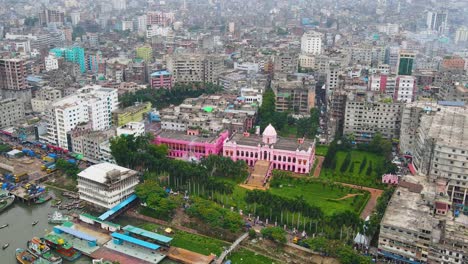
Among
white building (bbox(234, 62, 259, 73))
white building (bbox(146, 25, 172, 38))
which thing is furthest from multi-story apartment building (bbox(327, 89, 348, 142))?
white building (bbox(146, 25, 172, 38))

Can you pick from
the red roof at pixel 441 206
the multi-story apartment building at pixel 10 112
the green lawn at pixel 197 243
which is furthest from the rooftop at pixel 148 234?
the multi-story apartment building at pixel 10 112

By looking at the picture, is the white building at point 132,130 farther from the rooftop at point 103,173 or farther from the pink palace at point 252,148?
the rooftop at point 103,173

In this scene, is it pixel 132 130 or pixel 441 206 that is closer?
pixel 441 206

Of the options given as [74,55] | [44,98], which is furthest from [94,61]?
[44,98]

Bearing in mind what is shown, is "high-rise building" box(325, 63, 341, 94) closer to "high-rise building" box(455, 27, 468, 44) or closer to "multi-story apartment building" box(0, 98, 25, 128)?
"multi-story apartment building" box(0, 98, 25, 128)

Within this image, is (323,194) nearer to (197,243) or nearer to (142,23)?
(197,243)

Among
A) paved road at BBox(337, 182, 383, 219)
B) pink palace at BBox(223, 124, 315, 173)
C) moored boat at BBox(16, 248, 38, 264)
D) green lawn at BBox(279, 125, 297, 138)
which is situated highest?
pink palace at BBox(223, 124, 315, 173)
